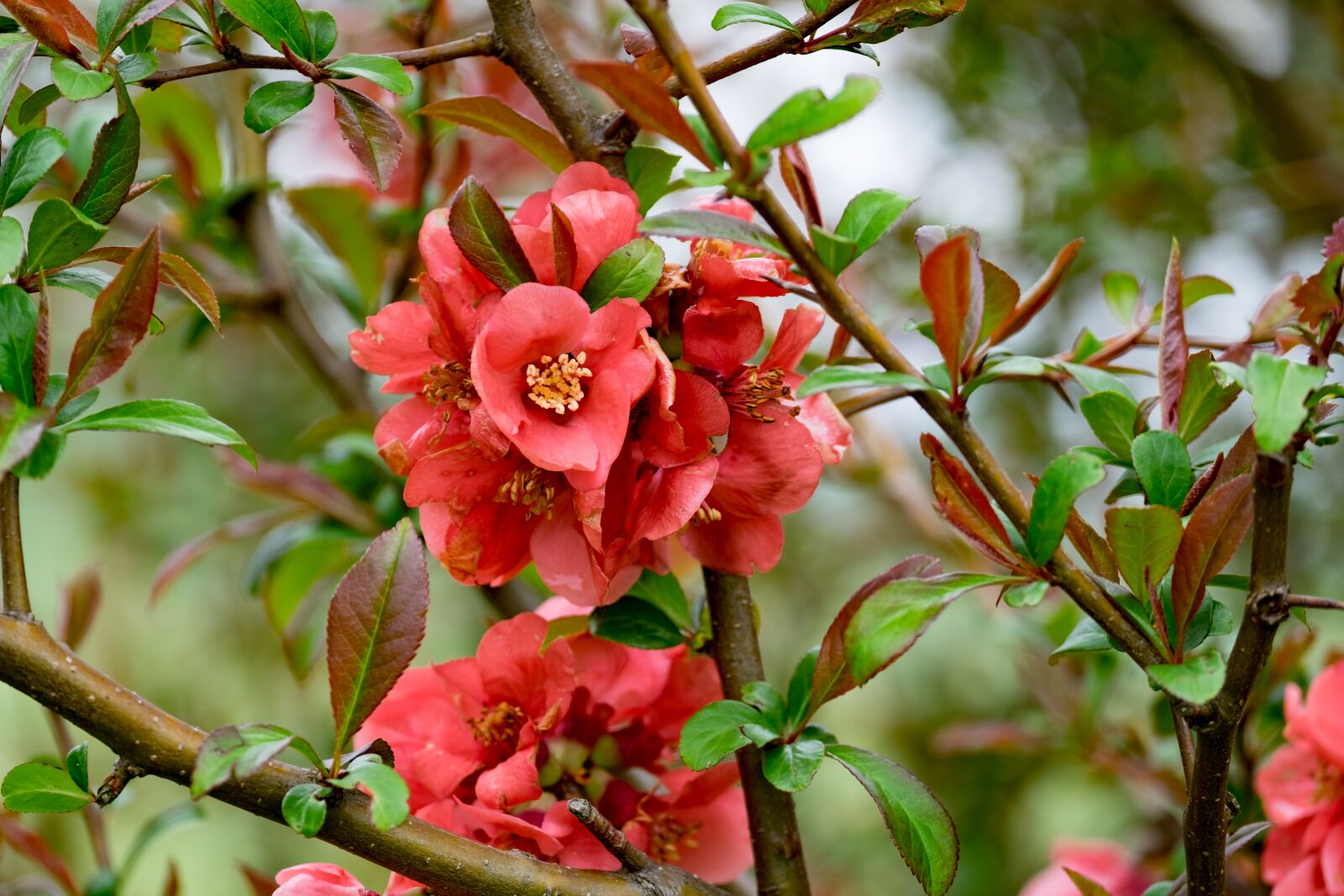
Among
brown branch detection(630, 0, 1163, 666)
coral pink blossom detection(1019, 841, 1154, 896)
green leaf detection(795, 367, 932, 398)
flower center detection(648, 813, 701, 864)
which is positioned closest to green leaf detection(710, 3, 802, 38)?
brown branch detection(630, 0, 1163, 666)

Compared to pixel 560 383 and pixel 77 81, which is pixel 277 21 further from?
pixel 560 383

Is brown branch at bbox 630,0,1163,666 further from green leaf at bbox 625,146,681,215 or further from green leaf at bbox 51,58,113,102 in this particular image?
green leaf at bbox 51,58,113,102

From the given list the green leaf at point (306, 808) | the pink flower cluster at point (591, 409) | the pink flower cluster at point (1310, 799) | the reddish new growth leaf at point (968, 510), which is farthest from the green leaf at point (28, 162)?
the pink flower cluster at point (1310, 799)

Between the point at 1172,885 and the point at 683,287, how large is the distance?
35 cm

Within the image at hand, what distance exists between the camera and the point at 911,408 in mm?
1764

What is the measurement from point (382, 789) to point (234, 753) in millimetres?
50

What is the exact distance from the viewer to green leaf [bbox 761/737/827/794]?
1.55 ft

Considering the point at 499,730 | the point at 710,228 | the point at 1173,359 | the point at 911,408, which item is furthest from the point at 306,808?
the point at 911,408

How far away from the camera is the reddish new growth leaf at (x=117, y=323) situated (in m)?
0.43

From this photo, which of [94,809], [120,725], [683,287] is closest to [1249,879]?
[683,287]

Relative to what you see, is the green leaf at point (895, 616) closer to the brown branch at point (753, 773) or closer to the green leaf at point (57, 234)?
the brown branch at point (753, 773)

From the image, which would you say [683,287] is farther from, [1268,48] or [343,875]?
[1268,48]

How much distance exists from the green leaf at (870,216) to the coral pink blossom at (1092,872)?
1.58 feet

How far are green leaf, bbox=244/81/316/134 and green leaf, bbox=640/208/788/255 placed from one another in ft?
0.56
